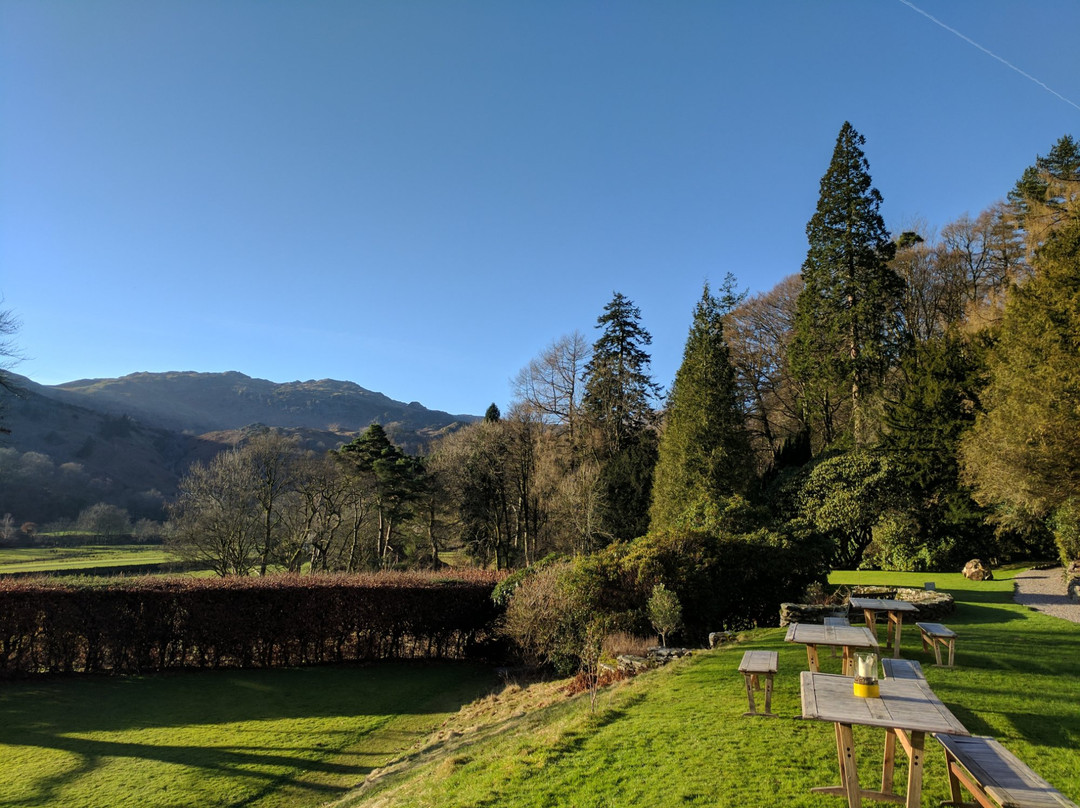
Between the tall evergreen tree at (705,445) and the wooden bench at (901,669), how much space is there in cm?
1702

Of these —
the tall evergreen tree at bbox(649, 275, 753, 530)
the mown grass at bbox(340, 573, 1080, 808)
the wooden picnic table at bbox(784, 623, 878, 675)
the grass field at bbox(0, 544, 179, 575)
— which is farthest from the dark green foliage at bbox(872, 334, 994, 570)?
the grass field at bbox(0, 544, 179, 575)

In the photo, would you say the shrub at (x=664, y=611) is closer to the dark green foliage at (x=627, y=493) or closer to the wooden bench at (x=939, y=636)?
the wooden bench at (x=939, y=636)

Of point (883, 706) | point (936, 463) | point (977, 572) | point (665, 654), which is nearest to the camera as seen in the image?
point (883, 706)

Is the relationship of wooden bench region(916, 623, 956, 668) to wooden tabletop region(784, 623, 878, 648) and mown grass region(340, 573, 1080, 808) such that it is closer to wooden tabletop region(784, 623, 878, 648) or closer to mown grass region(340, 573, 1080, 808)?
mown grass region(340, 573, 1080, 808)

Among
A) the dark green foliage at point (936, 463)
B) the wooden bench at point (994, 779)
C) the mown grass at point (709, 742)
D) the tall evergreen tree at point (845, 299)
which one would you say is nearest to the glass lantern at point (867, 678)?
the wooden bench at point (994, 779)

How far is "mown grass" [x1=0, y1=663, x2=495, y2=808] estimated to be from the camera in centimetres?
760

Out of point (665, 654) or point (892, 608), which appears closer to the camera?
point (892, 608)

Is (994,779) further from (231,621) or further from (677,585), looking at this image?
(231,621)

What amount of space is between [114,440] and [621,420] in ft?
266

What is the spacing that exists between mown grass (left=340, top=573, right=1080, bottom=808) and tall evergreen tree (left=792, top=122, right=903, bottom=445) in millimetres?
19315

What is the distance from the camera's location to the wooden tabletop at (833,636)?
227 inches

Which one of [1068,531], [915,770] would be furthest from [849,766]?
[1068,531]

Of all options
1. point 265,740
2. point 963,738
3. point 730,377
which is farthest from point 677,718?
point 730,377

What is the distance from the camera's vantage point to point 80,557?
37594 millimetres
